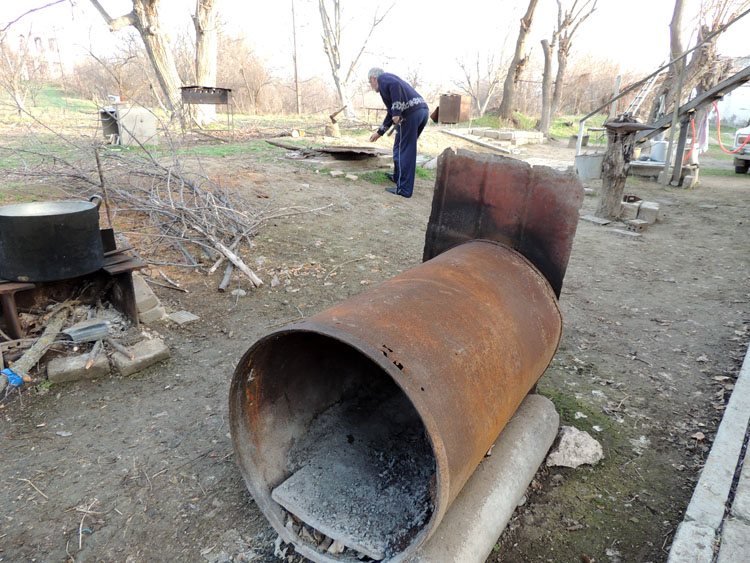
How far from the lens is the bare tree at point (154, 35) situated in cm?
1324

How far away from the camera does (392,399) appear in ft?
9.03

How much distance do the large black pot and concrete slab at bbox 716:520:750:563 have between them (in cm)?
381

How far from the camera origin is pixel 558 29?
61.2 feet

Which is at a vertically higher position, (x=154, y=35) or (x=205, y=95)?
(x=154, y=35)

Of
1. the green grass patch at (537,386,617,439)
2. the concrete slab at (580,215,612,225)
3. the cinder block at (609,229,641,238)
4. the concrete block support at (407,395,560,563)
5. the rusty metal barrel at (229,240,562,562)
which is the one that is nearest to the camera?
the rusty metal barrel at (229,240,562,562)

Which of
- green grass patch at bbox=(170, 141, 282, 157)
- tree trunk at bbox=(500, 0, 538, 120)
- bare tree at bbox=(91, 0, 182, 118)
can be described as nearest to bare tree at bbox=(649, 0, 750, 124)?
tree trunk at bbox=(500, 0, 538, 120)

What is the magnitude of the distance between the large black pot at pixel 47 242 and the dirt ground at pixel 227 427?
2.48 feet

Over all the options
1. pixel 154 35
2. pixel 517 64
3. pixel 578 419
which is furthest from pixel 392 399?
pixel 517 64

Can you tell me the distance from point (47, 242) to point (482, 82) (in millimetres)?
38666

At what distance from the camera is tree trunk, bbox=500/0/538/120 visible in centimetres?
1722

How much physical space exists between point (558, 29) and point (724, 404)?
19.5m

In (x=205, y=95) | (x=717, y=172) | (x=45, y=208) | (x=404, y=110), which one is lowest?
(x=717, y=172)

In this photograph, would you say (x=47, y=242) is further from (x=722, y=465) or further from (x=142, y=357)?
(x=722, y=465)

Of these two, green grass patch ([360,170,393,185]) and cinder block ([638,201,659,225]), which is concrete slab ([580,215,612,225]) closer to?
cinder block ([638,201,659,225])
